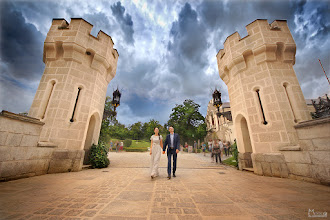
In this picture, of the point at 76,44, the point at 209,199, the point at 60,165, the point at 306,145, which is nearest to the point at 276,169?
the point at 306,145

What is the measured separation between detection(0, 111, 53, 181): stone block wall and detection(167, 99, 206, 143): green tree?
92.0ft

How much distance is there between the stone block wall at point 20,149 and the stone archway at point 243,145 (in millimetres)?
9000

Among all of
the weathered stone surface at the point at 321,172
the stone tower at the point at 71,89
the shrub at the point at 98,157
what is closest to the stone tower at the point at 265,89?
the weathered stone surface at the point at 321,172

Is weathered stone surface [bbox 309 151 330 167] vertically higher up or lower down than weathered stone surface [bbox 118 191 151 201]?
higher up

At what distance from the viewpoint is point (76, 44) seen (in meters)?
6.21

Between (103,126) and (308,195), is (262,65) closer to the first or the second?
(308,195)

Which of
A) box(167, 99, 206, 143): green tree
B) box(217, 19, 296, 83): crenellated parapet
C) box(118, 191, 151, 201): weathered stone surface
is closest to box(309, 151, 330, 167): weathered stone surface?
box(217, 19, 296, 83): crenellated parapet

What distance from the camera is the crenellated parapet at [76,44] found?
6.25 metres

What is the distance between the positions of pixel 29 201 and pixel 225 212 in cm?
364

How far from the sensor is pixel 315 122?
405 cm

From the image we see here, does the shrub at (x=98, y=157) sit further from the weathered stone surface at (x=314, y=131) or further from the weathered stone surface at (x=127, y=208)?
the weathered stone surface at (x=314, y=131)

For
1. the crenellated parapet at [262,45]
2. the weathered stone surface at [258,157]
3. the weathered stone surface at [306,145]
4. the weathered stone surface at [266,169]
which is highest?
the crenellated parapet at [262,45]

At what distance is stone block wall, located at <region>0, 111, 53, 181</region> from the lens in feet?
12.1

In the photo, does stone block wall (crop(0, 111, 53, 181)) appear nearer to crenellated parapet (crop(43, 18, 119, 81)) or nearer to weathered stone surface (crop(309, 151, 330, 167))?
crenellated parapet (crop(43, 18, 119, 81))
